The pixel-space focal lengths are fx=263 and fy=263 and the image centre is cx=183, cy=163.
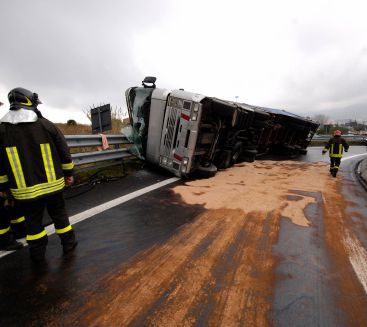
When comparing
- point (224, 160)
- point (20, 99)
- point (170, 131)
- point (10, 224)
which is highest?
point (20, 99)

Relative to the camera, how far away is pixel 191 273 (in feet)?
7.57

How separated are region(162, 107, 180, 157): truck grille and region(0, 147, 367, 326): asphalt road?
2220 mm

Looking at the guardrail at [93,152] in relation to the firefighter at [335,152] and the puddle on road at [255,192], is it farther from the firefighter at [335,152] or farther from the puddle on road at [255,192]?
the firefighter at [335,152]

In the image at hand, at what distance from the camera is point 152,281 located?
2.19 meters

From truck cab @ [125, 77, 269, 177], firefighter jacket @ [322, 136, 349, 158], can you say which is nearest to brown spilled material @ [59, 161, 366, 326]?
truck cab @ [125, 77, 269, 177]

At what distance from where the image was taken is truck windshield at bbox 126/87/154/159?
613 cm

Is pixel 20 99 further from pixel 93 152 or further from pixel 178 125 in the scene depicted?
pixel 178 125

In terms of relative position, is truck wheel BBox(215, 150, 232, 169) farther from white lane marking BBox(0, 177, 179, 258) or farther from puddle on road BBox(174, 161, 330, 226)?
white lane marking BBox(0, 177, 179, 258)

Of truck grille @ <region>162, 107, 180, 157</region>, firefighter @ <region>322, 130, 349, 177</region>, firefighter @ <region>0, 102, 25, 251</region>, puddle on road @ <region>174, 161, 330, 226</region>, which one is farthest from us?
firefighter @ <region>322, 130, 349, 177</region>

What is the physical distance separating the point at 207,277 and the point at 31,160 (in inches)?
73.7

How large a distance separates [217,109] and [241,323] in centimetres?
457

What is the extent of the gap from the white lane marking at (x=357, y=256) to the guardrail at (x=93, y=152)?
441 centimetres

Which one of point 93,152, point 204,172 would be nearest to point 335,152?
point 204,172

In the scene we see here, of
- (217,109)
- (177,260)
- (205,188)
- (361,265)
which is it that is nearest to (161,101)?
(217,109)
